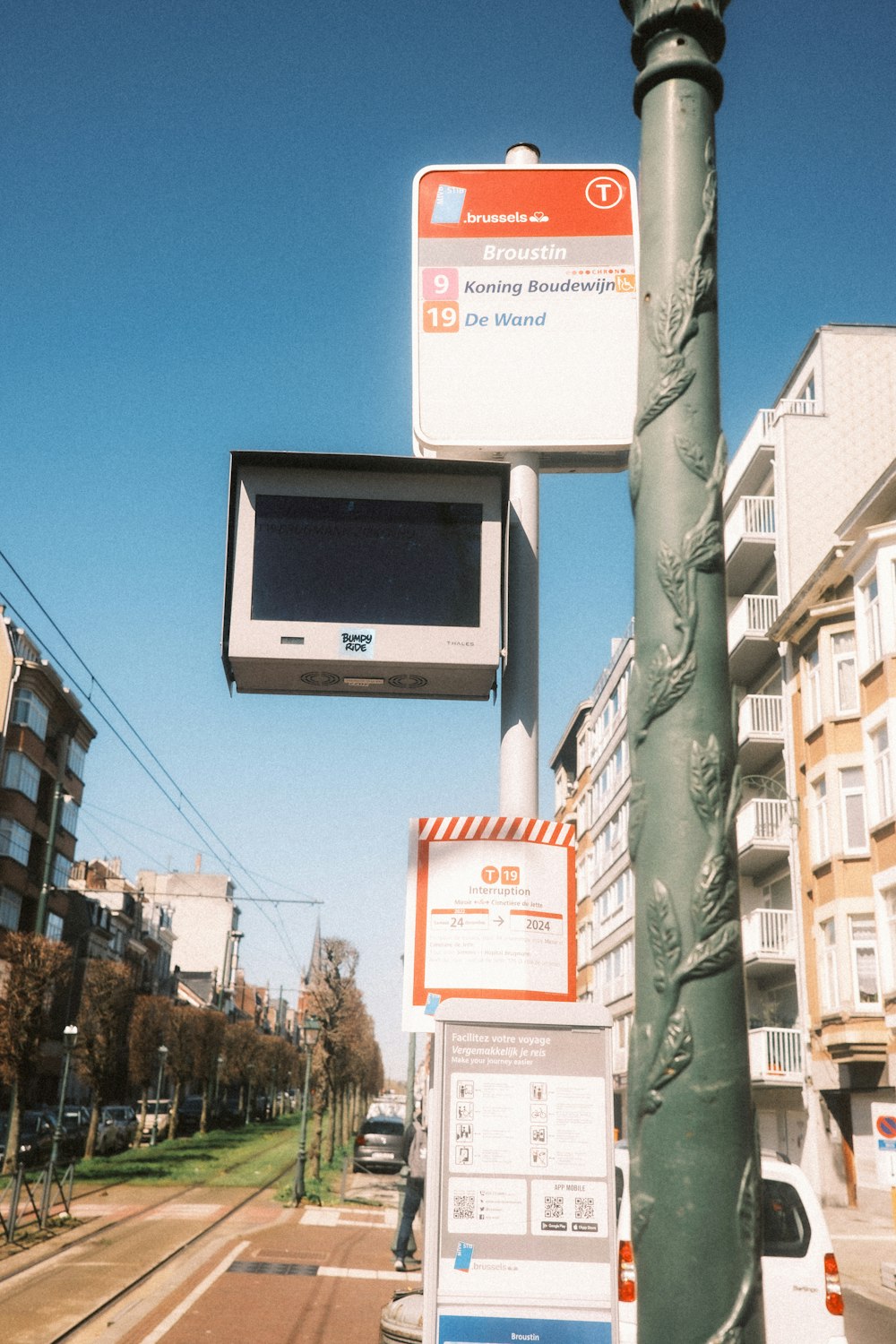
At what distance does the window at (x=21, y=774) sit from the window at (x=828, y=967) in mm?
34336

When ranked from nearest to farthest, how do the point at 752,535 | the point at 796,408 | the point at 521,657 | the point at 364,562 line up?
the point at 364,562
the point at 521,657
the point at 752,535
the point at 796,408

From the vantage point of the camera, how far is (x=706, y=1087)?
215 cm

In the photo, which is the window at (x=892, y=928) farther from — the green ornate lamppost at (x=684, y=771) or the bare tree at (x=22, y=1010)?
the green ornate lamppost at (x=684, y=771)

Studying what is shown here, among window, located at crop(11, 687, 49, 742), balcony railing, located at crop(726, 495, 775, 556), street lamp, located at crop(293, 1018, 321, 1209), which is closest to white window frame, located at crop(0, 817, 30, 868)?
window, located at crop(11, 687, 49, 742)

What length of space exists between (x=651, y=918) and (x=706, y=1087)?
306 millimetres

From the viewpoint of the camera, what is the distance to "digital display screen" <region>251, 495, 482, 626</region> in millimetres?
5457

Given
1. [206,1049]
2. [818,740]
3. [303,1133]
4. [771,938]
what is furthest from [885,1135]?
[206,1049]

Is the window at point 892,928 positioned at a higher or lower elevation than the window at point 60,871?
lower

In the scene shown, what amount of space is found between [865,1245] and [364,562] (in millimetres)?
23005

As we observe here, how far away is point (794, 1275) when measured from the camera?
31.4ft

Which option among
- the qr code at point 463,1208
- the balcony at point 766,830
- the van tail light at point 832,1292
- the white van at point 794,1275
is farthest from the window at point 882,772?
the qr code at point 463,1208

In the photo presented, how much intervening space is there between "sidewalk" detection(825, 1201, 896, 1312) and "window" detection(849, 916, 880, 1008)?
478cm

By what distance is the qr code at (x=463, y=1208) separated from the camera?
5.05 meters

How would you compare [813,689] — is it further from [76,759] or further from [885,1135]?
[76,759]
